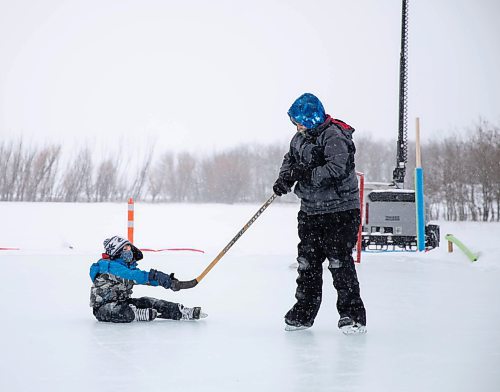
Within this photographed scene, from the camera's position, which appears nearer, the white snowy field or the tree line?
the white snowy field

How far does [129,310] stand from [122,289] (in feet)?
0.43

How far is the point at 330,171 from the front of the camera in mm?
3229

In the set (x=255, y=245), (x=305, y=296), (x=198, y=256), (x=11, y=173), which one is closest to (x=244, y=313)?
(x=305, y=296)

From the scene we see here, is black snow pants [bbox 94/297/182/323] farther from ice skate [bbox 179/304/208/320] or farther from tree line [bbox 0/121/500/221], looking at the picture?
tree line [bbox 0/121/500/221]

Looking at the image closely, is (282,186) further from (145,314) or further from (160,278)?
(145,314)

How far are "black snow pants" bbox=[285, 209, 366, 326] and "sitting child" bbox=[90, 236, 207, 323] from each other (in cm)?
68

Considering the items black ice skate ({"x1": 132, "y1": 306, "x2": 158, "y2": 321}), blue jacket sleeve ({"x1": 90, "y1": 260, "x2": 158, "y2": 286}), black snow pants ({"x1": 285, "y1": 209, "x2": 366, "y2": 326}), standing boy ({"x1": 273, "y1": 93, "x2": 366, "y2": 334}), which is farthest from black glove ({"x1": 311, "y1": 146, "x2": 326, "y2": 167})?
black ice skate ({"x1": 132, "y1": 306, "x2": 158, "y2": 321})

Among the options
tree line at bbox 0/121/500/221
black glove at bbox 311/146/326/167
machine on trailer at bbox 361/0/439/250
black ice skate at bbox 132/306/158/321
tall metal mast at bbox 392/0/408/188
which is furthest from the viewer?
tree line at bbox 0/121/500/221

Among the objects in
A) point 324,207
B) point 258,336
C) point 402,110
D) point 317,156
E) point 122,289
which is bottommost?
point 258,336

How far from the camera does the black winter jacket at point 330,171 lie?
128 inches

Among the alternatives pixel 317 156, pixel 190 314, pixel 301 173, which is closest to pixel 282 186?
pixel 301 173

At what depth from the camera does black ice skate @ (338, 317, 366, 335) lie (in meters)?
3.28

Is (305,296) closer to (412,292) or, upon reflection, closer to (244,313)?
(244,313)

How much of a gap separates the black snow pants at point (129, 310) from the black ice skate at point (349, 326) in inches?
38.0
